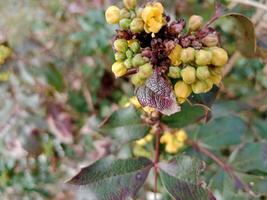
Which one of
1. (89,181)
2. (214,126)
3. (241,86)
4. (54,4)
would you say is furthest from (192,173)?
(54,4)

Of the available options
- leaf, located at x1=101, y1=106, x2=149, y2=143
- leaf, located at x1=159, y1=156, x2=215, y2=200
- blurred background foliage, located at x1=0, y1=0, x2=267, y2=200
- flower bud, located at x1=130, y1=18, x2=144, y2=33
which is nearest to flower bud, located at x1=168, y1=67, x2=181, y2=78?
flower bud, located at x1=130, y1=18, x2=144, y2=33

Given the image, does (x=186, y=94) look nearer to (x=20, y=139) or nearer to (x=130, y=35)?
(x=130, y=35)

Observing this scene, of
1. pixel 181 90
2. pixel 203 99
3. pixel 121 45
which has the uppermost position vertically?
pixel 121 45

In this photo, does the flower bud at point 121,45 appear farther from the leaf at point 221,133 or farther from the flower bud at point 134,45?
the leaf at point 221,133

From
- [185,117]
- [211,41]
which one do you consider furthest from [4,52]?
[211,41]

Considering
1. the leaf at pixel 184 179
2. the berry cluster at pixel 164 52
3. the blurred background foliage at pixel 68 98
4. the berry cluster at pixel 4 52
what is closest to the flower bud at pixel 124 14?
the berry cluster at pixel 164 52

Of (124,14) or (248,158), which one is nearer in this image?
(124,14)

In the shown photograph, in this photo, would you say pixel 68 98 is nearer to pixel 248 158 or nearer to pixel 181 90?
pixel 248 158
